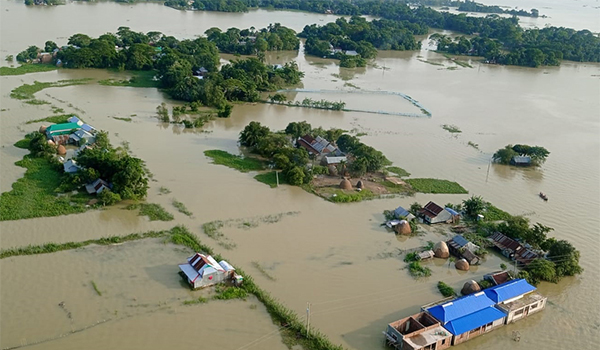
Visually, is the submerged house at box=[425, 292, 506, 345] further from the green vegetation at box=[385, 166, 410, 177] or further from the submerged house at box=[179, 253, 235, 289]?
the green vegetation at box=[385, 166, 410, 177]

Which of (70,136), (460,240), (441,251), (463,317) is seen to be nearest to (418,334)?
(463,317)

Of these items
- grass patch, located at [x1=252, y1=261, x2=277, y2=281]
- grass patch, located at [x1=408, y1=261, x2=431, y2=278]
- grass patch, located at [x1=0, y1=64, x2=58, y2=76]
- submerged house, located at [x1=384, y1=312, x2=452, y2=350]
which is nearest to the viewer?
submerged house, located at [x1=384, y1=312, x2=452, y2=350]

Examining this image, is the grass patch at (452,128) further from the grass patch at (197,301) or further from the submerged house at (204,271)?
the grass patch at (197,301)

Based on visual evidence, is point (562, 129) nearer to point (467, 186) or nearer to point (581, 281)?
point (467, 186)

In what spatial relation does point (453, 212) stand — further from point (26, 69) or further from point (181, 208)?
point (26, 69)

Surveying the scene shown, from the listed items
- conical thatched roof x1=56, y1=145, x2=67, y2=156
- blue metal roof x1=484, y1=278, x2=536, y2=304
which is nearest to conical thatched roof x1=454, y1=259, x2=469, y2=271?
blue metal roof x1=484, y1=278, x2=536, y2=304

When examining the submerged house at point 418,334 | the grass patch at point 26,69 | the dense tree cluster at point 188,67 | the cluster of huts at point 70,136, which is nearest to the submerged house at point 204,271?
the submerged house at point 418,334

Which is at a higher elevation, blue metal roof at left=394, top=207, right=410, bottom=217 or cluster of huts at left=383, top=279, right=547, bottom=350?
blue metal roof at left=394, top=207, right=410, bottom=217
